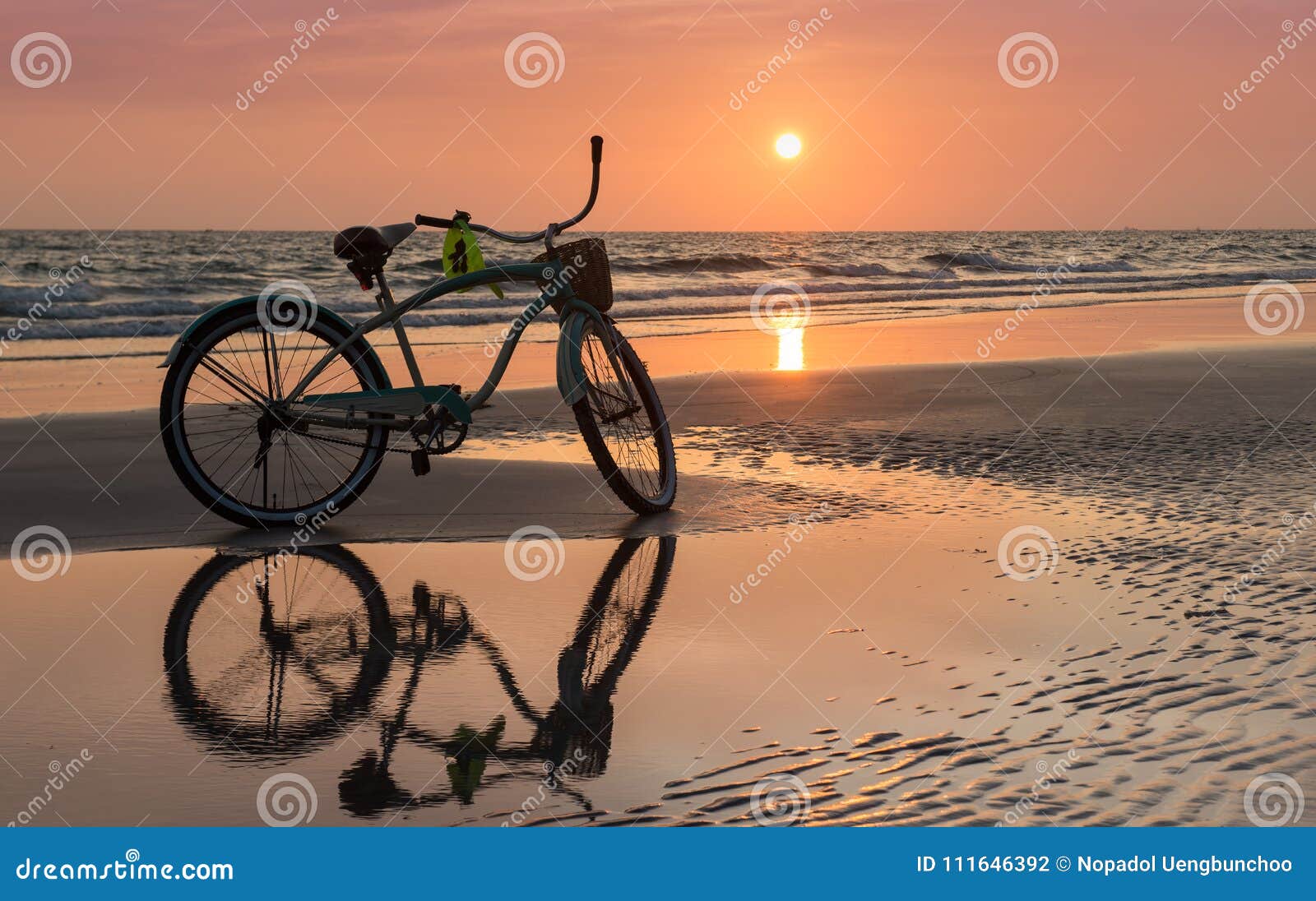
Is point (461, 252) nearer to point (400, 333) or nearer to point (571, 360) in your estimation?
point (400, 333)

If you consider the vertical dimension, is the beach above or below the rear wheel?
below

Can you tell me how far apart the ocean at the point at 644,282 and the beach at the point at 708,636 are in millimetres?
2369

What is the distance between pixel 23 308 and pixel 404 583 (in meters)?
21.3

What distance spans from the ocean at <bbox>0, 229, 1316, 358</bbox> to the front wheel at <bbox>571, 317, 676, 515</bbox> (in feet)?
4.43

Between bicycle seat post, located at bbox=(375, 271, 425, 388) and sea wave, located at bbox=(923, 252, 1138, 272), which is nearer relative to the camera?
bicycle seat post, located at bbox=(375, 271, 425, 388)

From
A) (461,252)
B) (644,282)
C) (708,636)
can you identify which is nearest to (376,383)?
(461,252)

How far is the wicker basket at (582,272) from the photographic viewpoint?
5.87m

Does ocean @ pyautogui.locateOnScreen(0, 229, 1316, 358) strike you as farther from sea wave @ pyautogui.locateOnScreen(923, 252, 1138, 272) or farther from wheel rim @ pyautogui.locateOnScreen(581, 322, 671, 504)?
wheel rim @ pyautogui.locateOnScreen(581, 322, 671, 504)

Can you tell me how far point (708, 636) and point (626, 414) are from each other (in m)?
2.17

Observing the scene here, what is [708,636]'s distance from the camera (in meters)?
4.01

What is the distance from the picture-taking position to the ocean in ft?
63.5

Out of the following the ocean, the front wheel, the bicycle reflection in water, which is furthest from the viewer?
the ocean

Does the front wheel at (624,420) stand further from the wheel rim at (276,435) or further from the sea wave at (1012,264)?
the sea wave at (1012,264)

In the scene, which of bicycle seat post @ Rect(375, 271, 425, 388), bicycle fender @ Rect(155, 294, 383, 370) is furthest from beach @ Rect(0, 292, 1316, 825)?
bicycle fender @ Rect(155, 294, 383, 370)
